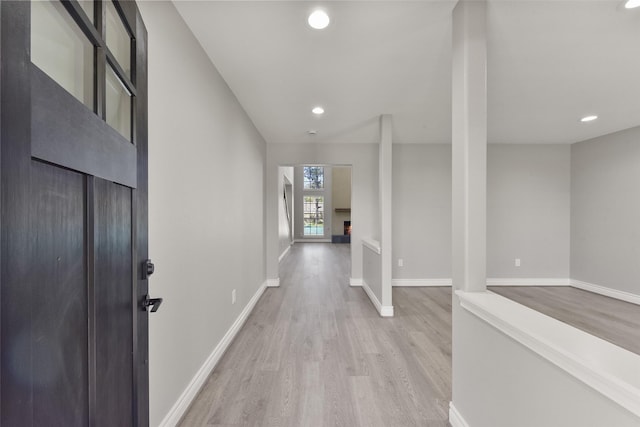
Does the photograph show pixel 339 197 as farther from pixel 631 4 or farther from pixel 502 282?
pixel 631 4

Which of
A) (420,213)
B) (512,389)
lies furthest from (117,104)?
(420,213)

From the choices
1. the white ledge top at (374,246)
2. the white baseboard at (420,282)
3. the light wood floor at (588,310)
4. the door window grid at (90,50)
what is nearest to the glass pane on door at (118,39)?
the door window grid at (90,50)

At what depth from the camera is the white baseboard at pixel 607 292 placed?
3555 mm

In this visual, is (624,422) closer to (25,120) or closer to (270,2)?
(25,120)

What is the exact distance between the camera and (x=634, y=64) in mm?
2055

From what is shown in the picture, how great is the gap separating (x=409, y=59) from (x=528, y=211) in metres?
3.88

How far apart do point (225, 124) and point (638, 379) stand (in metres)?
2.67

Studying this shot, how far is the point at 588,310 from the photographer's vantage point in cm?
331

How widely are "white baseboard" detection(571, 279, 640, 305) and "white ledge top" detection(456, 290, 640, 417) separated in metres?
4.08

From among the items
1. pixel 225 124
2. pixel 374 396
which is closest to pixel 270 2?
pixel 225 124

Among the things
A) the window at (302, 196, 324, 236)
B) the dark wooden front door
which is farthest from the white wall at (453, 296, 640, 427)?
the window at (302, 196, 324, 236)

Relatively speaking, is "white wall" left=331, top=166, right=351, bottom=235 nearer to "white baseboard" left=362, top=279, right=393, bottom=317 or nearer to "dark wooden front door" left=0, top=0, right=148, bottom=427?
"white baseboard" left=362, top=279, right=393, bottom=317

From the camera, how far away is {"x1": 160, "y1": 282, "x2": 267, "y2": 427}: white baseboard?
4.86 ft

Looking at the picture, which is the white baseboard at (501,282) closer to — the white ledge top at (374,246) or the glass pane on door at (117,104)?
the white ledge top at (374,246)
